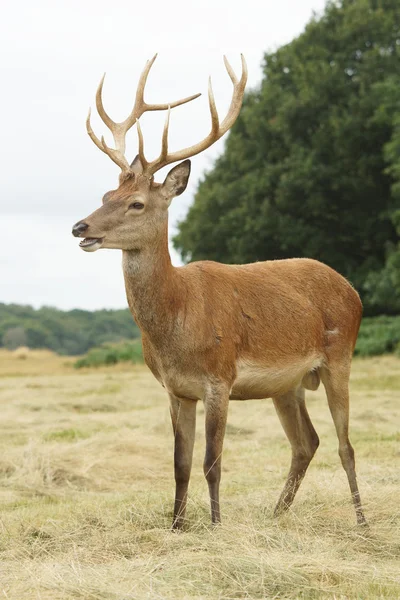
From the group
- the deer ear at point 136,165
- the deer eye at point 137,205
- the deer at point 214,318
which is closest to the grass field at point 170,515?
the deer at point 214,318

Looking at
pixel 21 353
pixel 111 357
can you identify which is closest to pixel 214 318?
pixel 111 357

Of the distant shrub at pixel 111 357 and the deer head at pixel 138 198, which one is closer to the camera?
the deer head at pixel 138 198

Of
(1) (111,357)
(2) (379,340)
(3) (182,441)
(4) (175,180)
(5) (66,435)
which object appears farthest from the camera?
(1) (111,357)

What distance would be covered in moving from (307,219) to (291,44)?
5.75 metres

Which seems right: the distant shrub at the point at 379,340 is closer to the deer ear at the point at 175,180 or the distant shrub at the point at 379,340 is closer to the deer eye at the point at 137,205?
the deer ear at the point at 175,180

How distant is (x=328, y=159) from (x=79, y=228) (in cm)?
2302

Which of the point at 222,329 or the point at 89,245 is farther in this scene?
the point at 222,329

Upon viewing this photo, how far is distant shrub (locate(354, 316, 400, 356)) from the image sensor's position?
2283 centimetres

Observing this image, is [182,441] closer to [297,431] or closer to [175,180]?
[297,431]

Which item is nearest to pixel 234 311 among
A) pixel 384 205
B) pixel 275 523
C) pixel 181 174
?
pixel 181 174

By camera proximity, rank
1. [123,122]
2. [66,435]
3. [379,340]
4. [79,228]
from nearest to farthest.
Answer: [79,228]
[123,122]
[66,435]
[379,340]

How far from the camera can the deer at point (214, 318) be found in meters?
6.07

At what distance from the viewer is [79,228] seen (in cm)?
579

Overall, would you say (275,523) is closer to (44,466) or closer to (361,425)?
(44,466)
